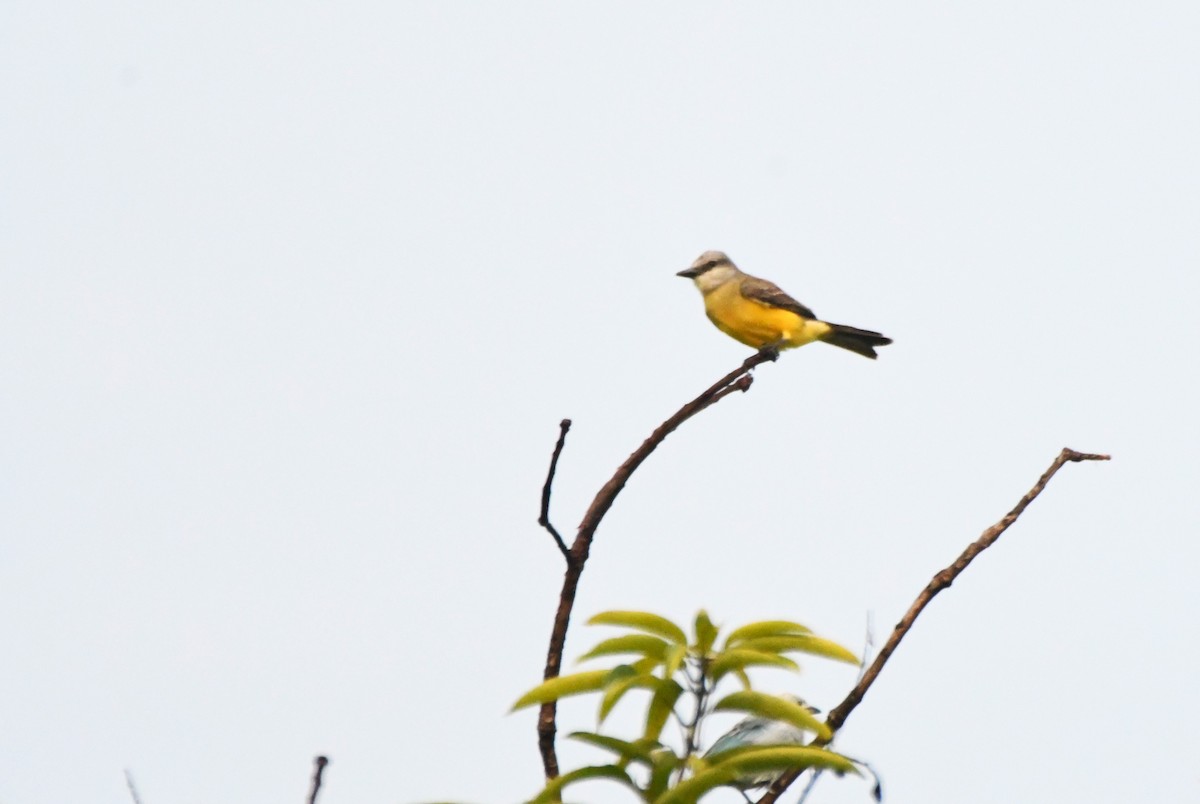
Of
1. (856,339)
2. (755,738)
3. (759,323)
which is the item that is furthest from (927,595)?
(856,339)

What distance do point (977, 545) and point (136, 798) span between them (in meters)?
1.71

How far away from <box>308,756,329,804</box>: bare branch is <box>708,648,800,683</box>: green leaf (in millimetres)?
668

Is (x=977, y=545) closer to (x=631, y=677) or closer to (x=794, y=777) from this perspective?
(x=794, y=777)

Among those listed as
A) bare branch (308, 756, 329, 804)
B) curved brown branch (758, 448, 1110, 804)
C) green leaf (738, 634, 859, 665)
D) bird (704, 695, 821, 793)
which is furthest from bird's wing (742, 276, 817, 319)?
bare branch (308, 756, 329, 804)

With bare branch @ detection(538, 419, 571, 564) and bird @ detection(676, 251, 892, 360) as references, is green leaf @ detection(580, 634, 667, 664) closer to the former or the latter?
bare branch @ detection(538, 419, 571, 564)

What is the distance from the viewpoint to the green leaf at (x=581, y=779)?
2332 millimetres

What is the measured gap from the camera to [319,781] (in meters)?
2.18

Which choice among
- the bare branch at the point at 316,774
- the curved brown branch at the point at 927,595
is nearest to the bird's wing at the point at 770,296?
the curved brown branch at the point at 927,595

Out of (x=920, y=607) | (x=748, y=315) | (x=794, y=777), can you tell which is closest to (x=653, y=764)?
(x=794, y=777)

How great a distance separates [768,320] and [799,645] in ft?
23.8

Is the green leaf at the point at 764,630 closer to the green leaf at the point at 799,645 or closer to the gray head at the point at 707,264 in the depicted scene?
the green leaf at the point at 799,645

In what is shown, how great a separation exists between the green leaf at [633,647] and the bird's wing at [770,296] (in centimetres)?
746

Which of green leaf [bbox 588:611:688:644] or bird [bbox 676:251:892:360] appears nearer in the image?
green leaf [bbox 588:611:688:644]

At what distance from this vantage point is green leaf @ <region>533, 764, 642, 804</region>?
233 centimetres
